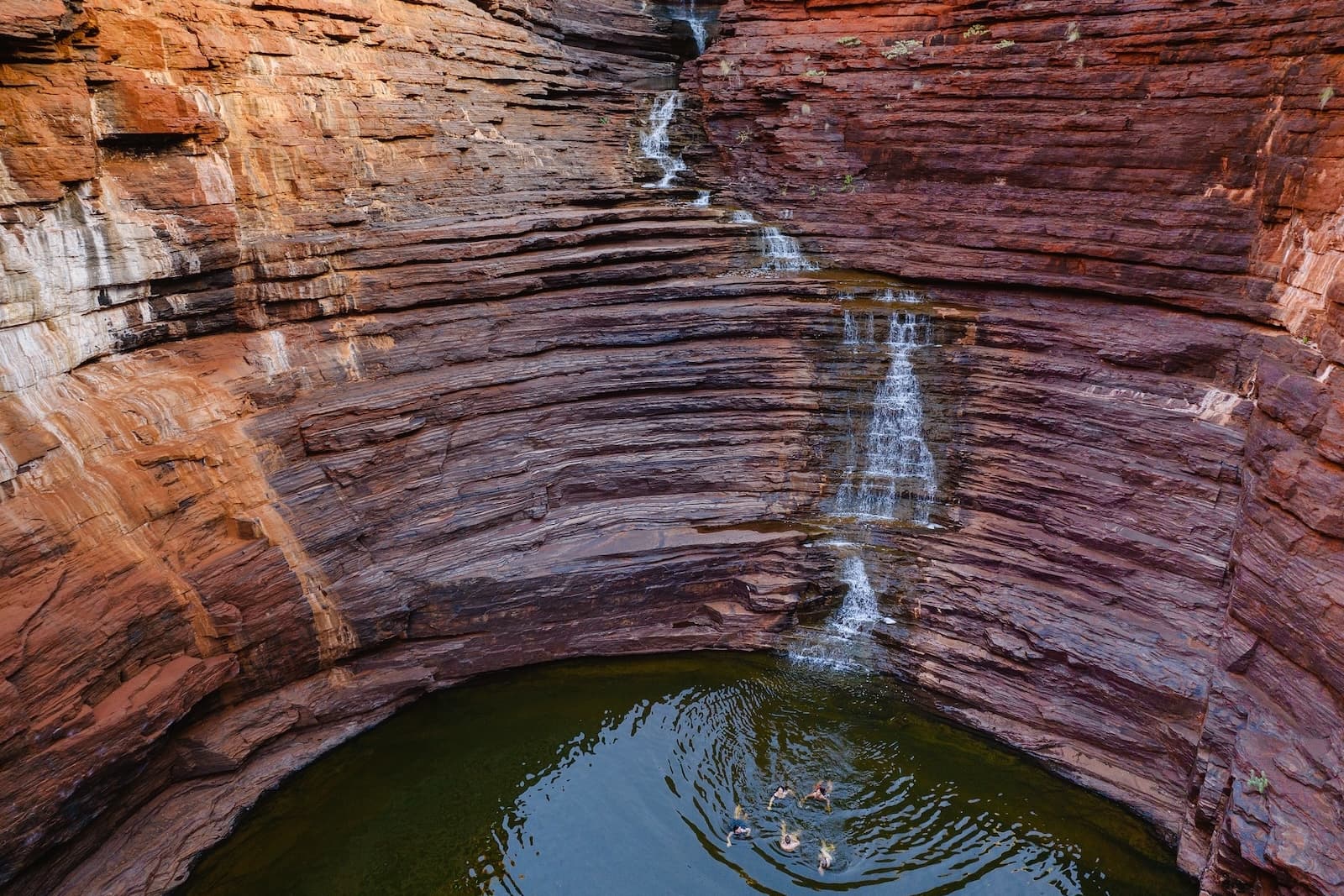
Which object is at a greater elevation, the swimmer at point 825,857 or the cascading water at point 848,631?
the cascading water at point 848,631

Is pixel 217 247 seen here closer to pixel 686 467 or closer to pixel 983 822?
pixel 686 467

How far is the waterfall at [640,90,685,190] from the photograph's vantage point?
16594 mm

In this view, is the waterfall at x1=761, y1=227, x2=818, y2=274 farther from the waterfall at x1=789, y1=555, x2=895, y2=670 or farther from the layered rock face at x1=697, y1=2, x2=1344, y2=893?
the waterfall at x1=789, y1=555, x2=895, y2=670

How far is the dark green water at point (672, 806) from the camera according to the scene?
29.2ft

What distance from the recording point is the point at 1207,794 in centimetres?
890

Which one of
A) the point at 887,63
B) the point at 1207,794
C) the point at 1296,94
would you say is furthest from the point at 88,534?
the point at 1296,94

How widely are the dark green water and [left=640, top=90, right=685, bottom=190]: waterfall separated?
10.2 metres

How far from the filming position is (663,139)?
16.9 m

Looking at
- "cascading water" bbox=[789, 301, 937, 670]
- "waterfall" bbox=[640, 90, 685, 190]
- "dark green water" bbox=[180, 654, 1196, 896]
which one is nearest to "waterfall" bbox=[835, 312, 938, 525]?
"cascading water" bbox=[789, 301, 937, 670]

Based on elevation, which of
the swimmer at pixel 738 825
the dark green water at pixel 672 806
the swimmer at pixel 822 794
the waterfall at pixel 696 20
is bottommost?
the dark green water at pixel 672 806

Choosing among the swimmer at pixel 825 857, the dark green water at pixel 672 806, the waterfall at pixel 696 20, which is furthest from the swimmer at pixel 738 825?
the waterfall at pixel 696 20

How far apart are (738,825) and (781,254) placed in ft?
31.6

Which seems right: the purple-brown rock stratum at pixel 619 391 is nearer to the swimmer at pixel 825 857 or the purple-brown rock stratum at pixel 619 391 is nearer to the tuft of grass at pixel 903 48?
the tuft of grass at pixel 903 48

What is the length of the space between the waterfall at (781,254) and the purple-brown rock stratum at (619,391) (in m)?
0.28
